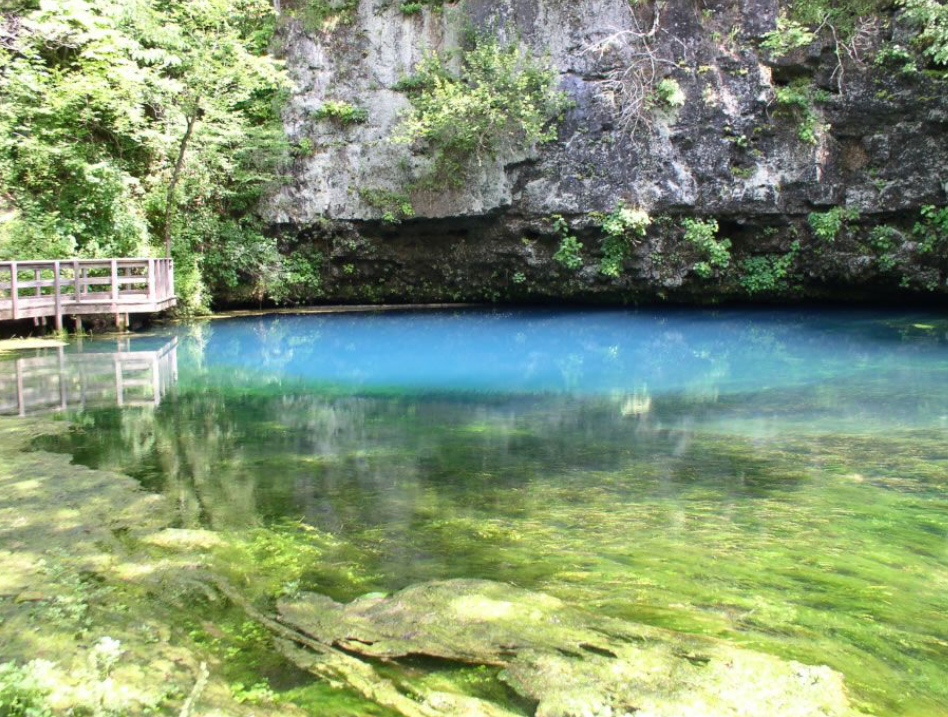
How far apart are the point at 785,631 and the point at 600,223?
1637 cm

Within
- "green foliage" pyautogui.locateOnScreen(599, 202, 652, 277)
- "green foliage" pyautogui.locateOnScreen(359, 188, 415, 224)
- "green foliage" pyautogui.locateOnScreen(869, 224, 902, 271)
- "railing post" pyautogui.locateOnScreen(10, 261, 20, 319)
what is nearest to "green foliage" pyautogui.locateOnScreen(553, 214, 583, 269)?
"green foliage" pyautogui.locateOnScreen(599, 202, 652, 277)

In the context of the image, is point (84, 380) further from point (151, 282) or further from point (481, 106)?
point (481, 106)

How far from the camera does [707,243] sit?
18500 mm

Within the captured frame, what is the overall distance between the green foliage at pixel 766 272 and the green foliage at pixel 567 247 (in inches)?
164

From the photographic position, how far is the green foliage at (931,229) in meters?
17.0

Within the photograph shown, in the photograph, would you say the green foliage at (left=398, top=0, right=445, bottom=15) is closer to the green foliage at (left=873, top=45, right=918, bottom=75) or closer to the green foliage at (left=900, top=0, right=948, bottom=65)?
the green foliage at (left=873, top=45, right=918, bottom=75)

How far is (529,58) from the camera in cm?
1850

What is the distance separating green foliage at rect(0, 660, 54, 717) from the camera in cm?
266

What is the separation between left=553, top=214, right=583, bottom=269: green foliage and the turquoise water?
20.8 ft

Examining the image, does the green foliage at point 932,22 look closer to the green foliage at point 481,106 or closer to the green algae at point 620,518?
the green foliage at point 481,106

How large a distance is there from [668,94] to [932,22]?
540 centimetres

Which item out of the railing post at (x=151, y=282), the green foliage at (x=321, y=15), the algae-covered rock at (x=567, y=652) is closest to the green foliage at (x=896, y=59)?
the green foliage at (x=321, y=15)

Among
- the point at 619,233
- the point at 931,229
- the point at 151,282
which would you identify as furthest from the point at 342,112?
the point at 931,229

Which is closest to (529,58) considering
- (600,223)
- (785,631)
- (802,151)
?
(600,223)
